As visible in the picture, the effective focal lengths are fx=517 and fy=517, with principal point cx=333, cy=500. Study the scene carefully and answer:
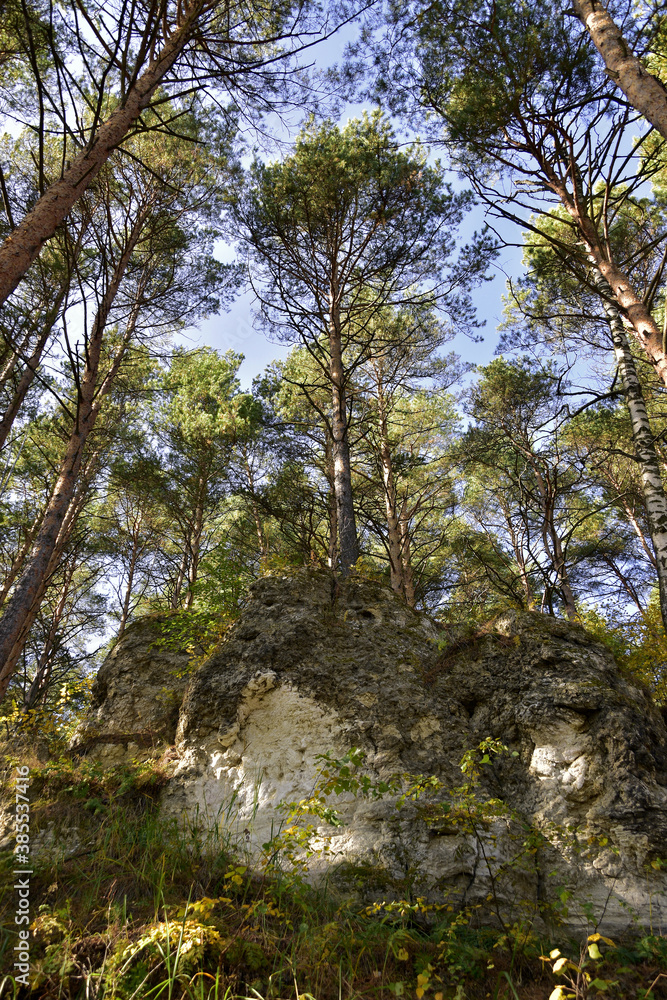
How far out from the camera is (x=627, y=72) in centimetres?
544

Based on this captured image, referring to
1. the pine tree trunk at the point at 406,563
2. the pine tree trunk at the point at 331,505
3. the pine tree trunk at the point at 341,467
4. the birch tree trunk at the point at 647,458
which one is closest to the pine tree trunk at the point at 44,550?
the pine tree trunk at the point at 341,467

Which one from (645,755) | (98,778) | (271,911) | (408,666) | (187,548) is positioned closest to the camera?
(271,911)

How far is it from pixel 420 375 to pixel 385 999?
11410mm

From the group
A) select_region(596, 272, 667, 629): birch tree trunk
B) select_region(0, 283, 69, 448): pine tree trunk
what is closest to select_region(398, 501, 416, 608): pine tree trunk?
select_region(596, 272, 667, 629): birch tree trunk

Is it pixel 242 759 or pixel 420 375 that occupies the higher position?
pixel 420 375

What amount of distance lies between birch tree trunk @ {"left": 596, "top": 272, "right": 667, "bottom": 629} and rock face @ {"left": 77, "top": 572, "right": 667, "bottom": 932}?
146 cm

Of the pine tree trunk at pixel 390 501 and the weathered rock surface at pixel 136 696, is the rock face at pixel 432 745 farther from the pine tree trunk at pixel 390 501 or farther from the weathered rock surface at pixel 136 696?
the pine tree trunk at pixel 390 501

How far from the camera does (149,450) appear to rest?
41.5 ft

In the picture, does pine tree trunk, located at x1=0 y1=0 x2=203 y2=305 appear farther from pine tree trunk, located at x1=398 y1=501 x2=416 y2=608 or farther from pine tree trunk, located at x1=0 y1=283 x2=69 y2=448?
pine tree trunk, located at x1=398 y1=501 x2=416 y2=608

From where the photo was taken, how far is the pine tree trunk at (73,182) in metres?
4.21

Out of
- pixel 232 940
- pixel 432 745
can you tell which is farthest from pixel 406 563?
pixel 232 940

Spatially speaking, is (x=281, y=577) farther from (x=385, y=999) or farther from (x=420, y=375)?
(x=420, y=375)

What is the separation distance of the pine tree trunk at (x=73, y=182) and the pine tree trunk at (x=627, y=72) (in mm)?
4517

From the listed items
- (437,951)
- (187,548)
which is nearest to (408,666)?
(437,951)
